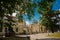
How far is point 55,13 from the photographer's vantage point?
49.2 meters

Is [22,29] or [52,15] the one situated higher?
[52,15]

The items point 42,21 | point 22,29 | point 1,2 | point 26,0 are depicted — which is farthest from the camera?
point 22,29

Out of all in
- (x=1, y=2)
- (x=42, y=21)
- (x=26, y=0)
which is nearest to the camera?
(x=1, y=2)

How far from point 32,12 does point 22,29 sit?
36.9 m

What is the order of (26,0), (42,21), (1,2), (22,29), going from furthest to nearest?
(22,29) → (42,21) → (26,0) → (1,2)

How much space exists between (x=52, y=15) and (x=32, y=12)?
3061 cm

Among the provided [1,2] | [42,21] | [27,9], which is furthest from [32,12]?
[42,21]

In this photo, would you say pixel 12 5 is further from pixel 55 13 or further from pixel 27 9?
pixel 55 13

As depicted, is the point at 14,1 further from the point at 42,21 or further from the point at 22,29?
the point at 22,29

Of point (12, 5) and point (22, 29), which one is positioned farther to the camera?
point (22, 29)

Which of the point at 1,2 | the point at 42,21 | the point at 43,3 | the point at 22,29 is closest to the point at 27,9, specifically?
the point at 43,3

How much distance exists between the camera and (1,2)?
1644 cm

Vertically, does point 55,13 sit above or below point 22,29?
above

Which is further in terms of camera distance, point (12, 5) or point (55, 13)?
point (55, 13)
